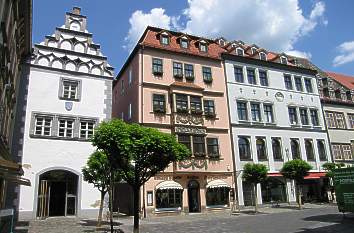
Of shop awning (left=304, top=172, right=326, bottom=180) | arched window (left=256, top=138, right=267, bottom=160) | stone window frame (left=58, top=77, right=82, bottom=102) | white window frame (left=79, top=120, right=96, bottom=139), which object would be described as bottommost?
shop awning (left=304, top=172, right=326, bottom=180)

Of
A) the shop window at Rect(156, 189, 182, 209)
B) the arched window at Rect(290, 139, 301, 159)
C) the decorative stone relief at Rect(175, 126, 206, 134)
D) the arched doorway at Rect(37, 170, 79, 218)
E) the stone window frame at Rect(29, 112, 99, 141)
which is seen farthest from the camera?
the arched window at Rect(290, 139, 301, 159)

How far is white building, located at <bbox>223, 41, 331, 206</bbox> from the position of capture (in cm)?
3166

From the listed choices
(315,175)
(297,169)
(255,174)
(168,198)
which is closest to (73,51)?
(168,198)

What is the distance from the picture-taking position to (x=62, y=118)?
24.0 metres

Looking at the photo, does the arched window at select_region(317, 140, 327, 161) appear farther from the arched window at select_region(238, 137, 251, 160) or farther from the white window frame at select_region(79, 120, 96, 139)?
the white window frame at select_region(79, 120, 96, 139)

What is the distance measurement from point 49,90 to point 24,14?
7.85m

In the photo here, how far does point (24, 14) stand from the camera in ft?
57.2

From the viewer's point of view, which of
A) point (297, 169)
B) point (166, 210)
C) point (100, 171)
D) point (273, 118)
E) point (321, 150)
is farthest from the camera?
point (321, 150)

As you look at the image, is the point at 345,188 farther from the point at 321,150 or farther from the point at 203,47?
the point at 203,47

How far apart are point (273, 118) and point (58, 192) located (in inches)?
913

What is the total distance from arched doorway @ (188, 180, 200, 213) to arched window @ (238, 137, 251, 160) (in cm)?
591

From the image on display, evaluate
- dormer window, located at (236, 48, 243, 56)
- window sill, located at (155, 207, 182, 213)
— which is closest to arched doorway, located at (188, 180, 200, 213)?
window sill, located at (155, 207, 182, 213)

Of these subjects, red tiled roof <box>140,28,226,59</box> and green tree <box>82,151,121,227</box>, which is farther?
red tiled roof <box>140,28,226,59</box>

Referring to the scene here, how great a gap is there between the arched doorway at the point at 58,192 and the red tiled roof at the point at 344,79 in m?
37.7
